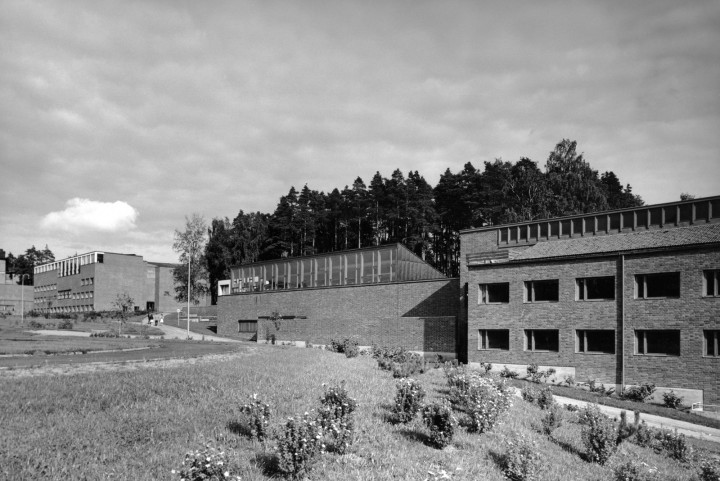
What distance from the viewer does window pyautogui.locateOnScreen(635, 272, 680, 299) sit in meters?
30.9

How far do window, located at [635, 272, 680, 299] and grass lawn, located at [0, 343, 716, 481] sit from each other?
1605 centimetres

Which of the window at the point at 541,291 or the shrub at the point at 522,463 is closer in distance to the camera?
the shrub at the point at 522,463

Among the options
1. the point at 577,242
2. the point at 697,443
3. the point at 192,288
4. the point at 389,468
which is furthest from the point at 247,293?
Answer: the point at 389,468

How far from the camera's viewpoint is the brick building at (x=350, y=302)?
148 feet

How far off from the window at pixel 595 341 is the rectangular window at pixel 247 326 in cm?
4019

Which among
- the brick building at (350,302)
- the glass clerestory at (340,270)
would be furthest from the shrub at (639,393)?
the glass clerestory at (340,270)

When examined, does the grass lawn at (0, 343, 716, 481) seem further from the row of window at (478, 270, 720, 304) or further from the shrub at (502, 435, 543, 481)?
the row of window at (478, 270, 720, 304)

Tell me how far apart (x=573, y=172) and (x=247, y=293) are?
42068mm

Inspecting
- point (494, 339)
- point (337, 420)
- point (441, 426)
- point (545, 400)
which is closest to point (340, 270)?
point (494, 339)

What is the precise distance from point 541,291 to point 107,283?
304 feet

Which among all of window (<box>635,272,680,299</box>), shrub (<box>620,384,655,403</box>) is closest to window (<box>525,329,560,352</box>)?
shrub (<box>620,384,655,403</box>)

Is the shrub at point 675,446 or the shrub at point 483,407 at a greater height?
the shrub at point 483,407

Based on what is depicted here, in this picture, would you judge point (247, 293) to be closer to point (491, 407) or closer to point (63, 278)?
point (491, 407)

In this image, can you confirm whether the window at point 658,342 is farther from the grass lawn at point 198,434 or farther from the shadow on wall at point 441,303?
the shadow on wall at point 441,303
